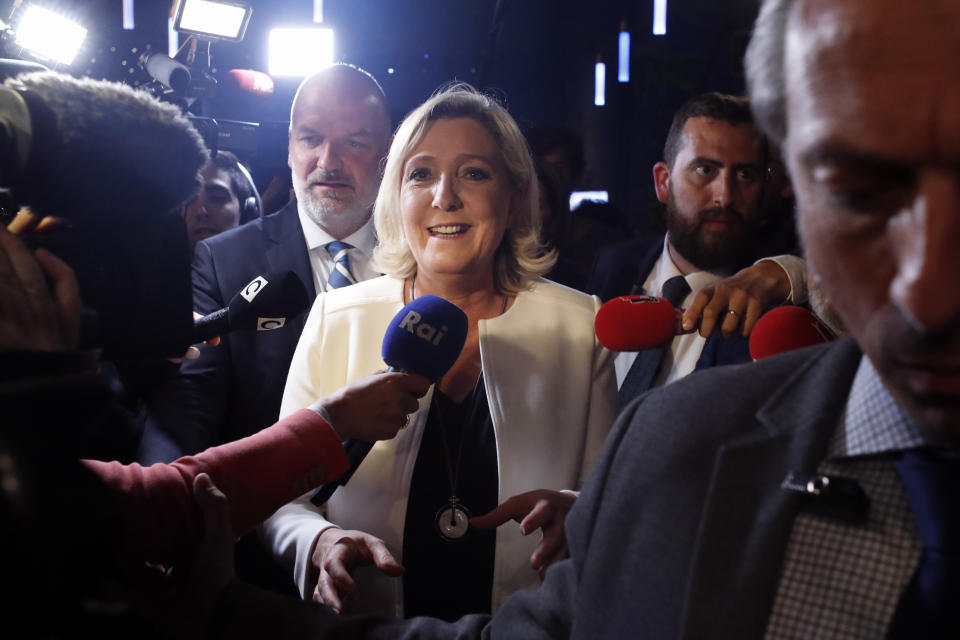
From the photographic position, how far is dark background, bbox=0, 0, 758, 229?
819cm

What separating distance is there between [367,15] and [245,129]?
500cm

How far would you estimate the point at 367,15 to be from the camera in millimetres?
8453

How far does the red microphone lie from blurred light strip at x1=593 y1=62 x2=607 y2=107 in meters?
4.44

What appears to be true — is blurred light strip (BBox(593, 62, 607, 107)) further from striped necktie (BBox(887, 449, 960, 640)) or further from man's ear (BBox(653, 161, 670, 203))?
striped necktie (BBox(887, 449, 960, 640))

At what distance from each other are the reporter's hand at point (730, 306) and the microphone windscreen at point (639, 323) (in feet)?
0.12

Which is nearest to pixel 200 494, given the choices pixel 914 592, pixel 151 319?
pixel 151 319

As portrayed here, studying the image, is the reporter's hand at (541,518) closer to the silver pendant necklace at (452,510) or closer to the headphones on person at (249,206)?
the silver pendant necklace at (452,510)

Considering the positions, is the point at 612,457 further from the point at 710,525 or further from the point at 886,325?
the point at 886,325

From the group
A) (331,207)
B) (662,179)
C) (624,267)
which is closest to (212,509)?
(331,207)

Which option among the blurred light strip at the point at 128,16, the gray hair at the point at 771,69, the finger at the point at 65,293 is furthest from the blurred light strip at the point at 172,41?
the gray hair at the point at 771,69

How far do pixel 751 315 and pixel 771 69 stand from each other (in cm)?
75

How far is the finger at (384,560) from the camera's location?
1397mm

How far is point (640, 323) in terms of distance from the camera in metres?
1.46

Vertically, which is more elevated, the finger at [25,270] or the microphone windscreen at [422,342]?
the finger at [25,270]
